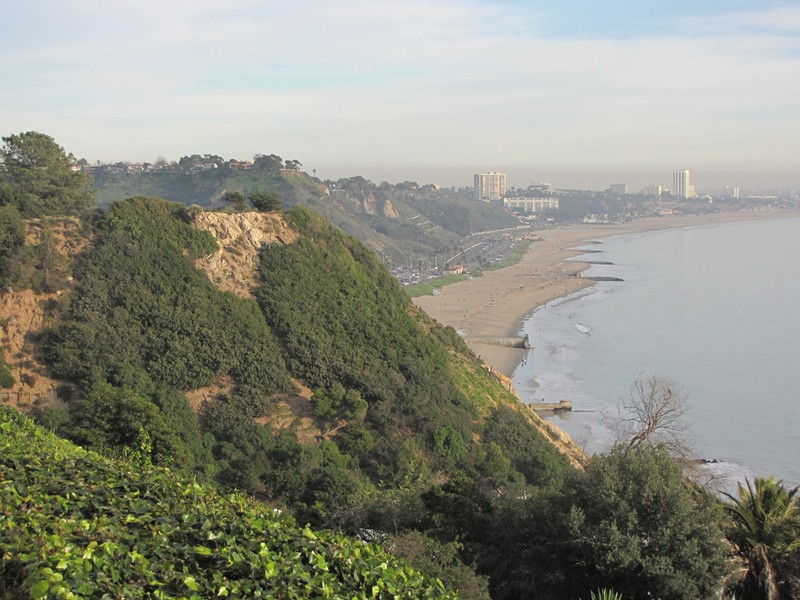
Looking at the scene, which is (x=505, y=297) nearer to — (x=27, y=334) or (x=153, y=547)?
(x=27, y=334)

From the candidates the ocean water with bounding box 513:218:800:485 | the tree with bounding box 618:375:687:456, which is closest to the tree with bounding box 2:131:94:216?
the tree with bounding box 618:375:687:456

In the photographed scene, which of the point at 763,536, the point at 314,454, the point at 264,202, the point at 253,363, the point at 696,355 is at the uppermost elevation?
the point at 264,202

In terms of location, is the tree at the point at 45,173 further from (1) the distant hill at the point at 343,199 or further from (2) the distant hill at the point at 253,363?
(1) the distant hill at the point at 343,199

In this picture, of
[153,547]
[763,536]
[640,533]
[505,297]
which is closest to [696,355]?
[505,297]

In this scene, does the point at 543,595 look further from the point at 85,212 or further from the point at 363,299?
the point at 85,212

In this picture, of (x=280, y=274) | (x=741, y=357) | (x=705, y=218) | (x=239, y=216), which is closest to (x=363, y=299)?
(x=280, y=274)

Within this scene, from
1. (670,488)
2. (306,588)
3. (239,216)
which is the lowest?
(670,488)
